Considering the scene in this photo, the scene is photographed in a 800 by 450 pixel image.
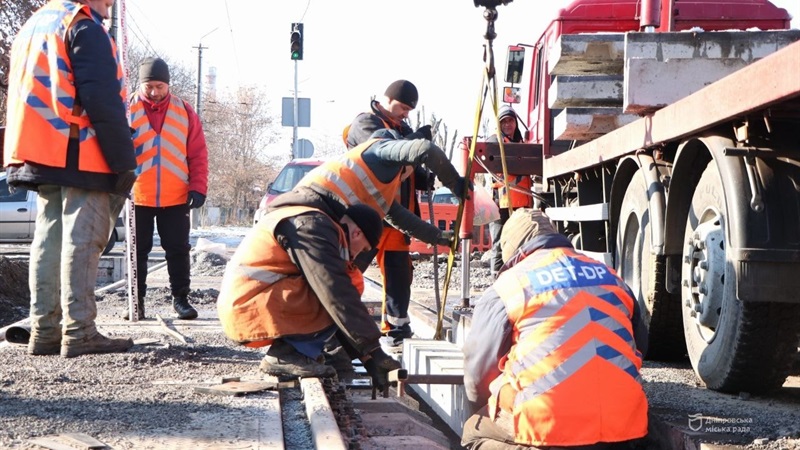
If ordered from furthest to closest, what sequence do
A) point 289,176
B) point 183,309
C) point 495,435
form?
point 289,176
point 183,309
point 495,435

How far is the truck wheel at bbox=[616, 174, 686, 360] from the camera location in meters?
5.49

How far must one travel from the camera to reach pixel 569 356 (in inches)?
129

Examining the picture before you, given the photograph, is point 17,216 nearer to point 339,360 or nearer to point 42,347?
point 42,347

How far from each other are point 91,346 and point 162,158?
228 cm

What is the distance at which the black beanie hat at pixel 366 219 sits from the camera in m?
4.60

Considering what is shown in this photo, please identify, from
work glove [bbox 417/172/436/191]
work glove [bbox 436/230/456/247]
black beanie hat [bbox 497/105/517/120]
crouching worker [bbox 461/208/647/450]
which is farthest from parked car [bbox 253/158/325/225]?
crouching worker [bbox 461/208/647/450]

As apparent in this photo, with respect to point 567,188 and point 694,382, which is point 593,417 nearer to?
A: point 694,382

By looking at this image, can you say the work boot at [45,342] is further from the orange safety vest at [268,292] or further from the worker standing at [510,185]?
the worker standing at [510,185]

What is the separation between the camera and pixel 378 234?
4.66 metres

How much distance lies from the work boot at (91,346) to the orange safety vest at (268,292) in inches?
37.1

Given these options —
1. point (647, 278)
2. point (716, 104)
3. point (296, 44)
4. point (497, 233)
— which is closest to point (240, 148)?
point (296, 44)

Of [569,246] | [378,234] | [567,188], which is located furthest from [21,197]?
[569,246]

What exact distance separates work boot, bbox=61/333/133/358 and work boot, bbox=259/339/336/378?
1.05 meters

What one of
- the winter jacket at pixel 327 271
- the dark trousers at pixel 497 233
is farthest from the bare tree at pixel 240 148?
the winter jacket at pixel 327 271
